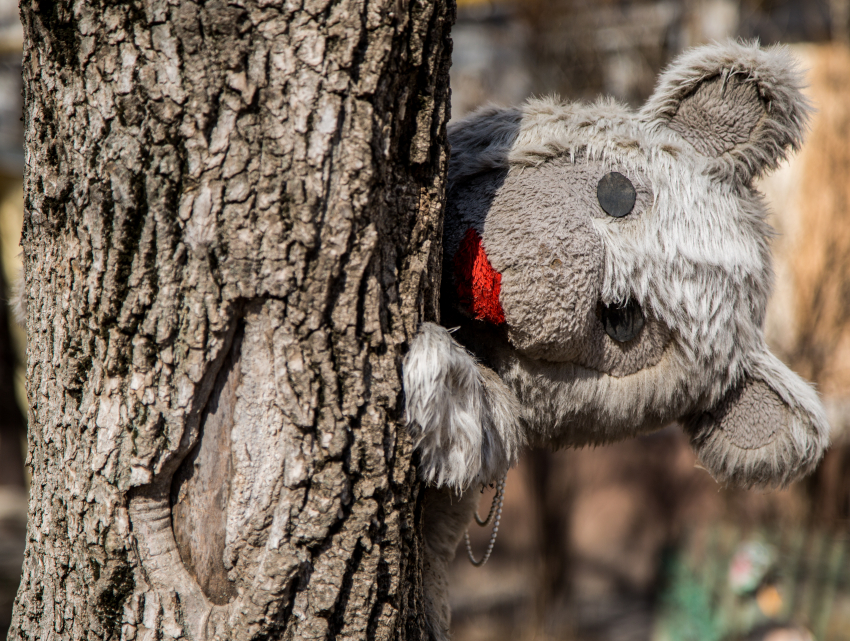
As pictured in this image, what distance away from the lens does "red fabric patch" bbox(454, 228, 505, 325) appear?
1.15 meters

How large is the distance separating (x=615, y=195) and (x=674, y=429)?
4616 mm

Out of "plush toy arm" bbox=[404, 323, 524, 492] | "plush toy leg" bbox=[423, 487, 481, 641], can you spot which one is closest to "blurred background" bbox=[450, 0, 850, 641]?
"plush toy leg" bbox=[423, 487, 481, 641]

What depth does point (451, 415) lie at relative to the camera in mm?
1071

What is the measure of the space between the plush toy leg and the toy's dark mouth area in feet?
1.49

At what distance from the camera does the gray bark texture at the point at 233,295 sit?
40.1 inches

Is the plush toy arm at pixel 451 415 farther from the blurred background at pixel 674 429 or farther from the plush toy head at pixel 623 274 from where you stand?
the blurred background at pixel 674 429

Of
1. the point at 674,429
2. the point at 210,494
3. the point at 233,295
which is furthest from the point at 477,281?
the point at 674,429

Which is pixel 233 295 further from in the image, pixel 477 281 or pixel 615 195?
pixel 615 195

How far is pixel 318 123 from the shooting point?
3.35ft

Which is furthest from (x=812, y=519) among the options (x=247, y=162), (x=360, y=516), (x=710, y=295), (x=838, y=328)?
(x=247, y=162)

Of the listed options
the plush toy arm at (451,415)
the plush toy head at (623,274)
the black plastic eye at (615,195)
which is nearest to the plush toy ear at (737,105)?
the plush toy head at (623,274)

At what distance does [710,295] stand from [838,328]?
4.08 metres

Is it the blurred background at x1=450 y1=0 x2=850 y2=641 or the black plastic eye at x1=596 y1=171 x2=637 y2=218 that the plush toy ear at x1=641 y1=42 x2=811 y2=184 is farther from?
the blurred background at x1=450 y1=0 x2=850 y2=641

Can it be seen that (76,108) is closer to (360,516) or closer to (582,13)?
(360,516)
